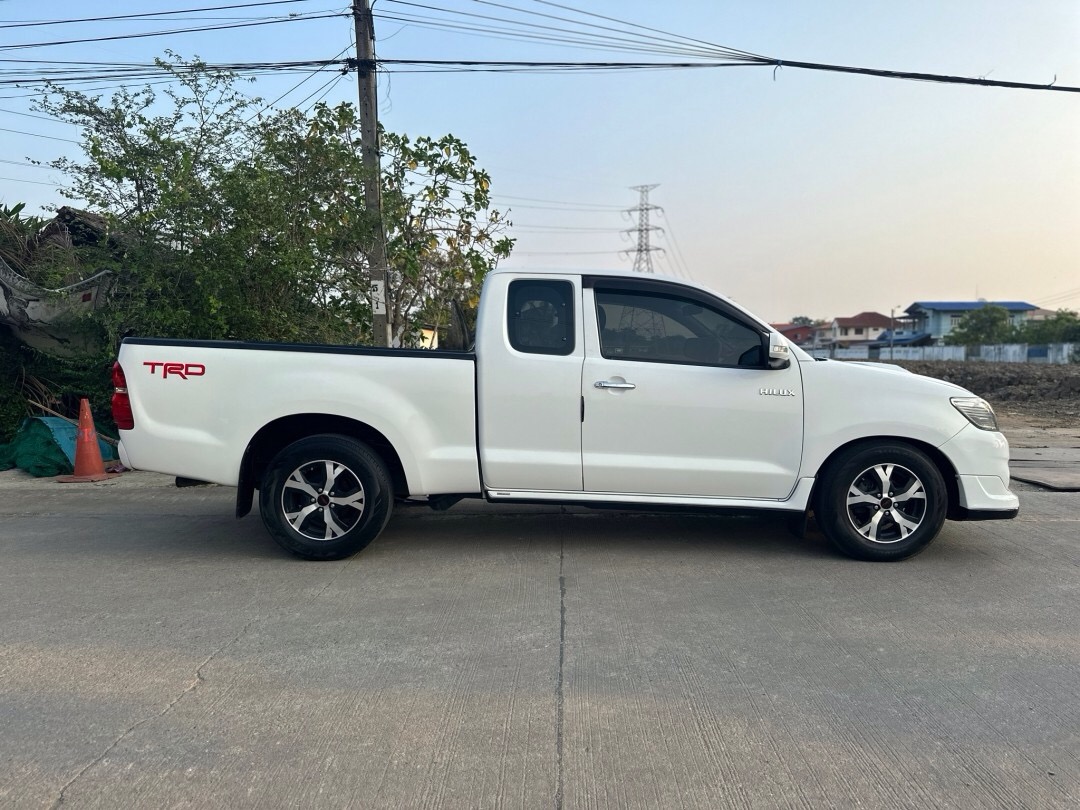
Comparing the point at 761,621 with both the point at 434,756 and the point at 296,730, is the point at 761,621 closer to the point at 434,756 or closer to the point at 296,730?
the point at 434,756

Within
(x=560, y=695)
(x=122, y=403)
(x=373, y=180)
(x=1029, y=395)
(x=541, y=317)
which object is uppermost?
(x=373, y=180)

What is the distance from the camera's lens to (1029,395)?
23.5m

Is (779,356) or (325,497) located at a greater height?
(779,356)

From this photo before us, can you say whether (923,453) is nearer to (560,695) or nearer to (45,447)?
(560,695)

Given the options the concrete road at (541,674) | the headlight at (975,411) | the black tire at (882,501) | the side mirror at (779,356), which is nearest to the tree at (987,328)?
the headlight at (975,411)

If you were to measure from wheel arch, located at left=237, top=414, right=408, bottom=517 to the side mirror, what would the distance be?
8.55ft

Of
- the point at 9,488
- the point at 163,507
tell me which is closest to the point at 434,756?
the point at 163,507

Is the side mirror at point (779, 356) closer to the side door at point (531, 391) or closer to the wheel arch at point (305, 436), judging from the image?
the side door at point (531, 391)

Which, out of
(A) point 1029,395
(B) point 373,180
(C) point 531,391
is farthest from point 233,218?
(A) point 1029,395

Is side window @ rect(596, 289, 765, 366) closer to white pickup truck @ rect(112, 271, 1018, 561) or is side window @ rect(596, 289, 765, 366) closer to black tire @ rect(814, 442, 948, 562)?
white pickup truck @ rect(112, 271, 1018, 561)

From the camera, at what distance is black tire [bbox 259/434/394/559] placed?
5625 millimetres

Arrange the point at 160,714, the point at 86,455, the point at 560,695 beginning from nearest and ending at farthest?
the point at 160,714
the point at 560,695
the point at 86,455

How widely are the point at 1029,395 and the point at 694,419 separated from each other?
21943 millimetres

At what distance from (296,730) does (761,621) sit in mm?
2521
